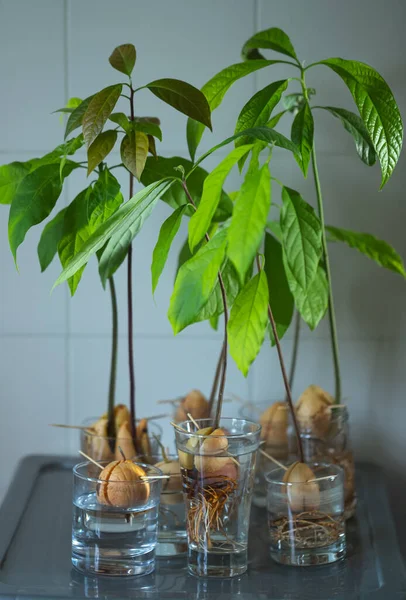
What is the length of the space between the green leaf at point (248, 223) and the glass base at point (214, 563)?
42 cm

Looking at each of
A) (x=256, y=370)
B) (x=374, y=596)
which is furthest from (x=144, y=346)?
(x=374, y=596)

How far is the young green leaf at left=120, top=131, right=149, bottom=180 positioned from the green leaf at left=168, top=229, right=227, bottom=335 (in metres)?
0.12

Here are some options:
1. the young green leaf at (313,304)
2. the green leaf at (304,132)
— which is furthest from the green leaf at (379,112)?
the young green leaf at (313,304)

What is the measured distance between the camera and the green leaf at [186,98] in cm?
85

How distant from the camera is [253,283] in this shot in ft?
2.85

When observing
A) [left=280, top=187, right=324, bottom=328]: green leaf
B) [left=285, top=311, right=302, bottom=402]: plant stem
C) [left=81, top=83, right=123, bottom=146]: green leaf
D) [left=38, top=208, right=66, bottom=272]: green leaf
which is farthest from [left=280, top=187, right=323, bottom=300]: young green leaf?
[left=285, top=311, right=302, bottom=402]: plant stem

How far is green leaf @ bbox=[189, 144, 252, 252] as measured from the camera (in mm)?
736

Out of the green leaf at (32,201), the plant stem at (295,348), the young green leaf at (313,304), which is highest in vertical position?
the green leaf at (32,201)

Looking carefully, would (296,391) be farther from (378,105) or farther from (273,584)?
(378,105)

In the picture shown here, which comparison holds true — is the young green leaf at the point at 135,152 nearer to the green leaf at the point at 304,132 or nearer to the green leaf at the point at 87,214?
the green leaf at the point at 87,214

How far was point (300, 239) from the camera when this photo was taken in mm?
815

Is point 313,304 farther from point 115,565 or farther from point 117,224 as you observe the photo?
point 115,565

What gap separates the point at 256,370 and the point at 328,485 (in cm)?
40

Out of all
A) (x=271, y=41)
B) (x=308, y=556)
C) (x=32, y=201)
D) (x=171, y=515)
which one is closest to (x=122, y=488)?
(x=171, y=515)
